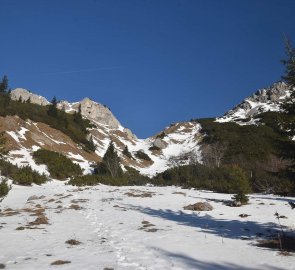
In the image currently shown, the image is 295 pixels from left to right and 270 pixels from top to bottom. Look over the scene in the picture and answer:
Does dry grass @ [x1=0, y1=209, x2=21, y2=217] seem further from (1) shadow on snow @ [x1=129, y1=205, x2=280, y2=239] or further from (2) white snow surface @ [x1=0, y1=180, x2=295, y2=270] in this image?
(1) shadow on snow @ [x1=129, y1=205, x2=280, y2=239]

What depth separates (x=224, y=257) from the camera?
11.8 meters

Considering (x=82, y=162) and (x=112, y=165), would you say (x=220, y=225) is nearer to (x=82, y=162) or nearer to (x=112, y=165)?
(x=112, y=165)

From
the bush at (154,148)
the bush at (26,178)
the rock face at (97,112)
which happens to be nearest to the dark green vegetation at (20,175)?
the bush at (26,178)

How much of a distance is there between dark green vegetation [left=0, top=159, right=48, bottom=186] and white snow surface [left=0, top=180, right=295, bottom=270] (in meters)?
15.8

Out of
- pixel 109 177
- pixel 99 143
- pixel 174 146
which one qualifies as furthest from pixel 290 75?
pixel 174 146

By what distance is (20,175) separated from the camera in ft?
145

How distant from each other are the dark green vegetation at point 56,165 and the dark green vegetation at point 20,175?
8358 millimetres

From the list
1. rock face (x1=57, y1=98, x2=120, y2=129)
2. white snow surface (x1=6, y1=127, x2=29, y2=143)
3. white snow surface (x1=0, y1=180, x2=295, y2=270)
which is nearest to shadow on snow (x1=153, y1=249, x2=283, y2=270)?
white snow surface (x1=0, y1=180, x2=295, y2=270)

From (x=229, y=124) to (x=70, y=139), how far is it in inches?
2400

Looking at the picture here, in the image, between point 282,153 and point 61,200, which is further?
point 61,200

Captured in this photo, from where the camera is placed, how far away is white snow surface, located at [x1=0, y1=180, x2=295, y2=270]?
11.0m

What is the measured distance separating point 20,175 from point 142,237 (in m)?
32.2

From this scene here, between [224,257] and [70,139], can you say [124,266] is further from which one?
[70,139]

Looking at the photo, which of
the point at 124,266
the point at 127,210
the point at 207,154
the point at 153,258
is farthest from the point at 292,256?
the point at 207,154
